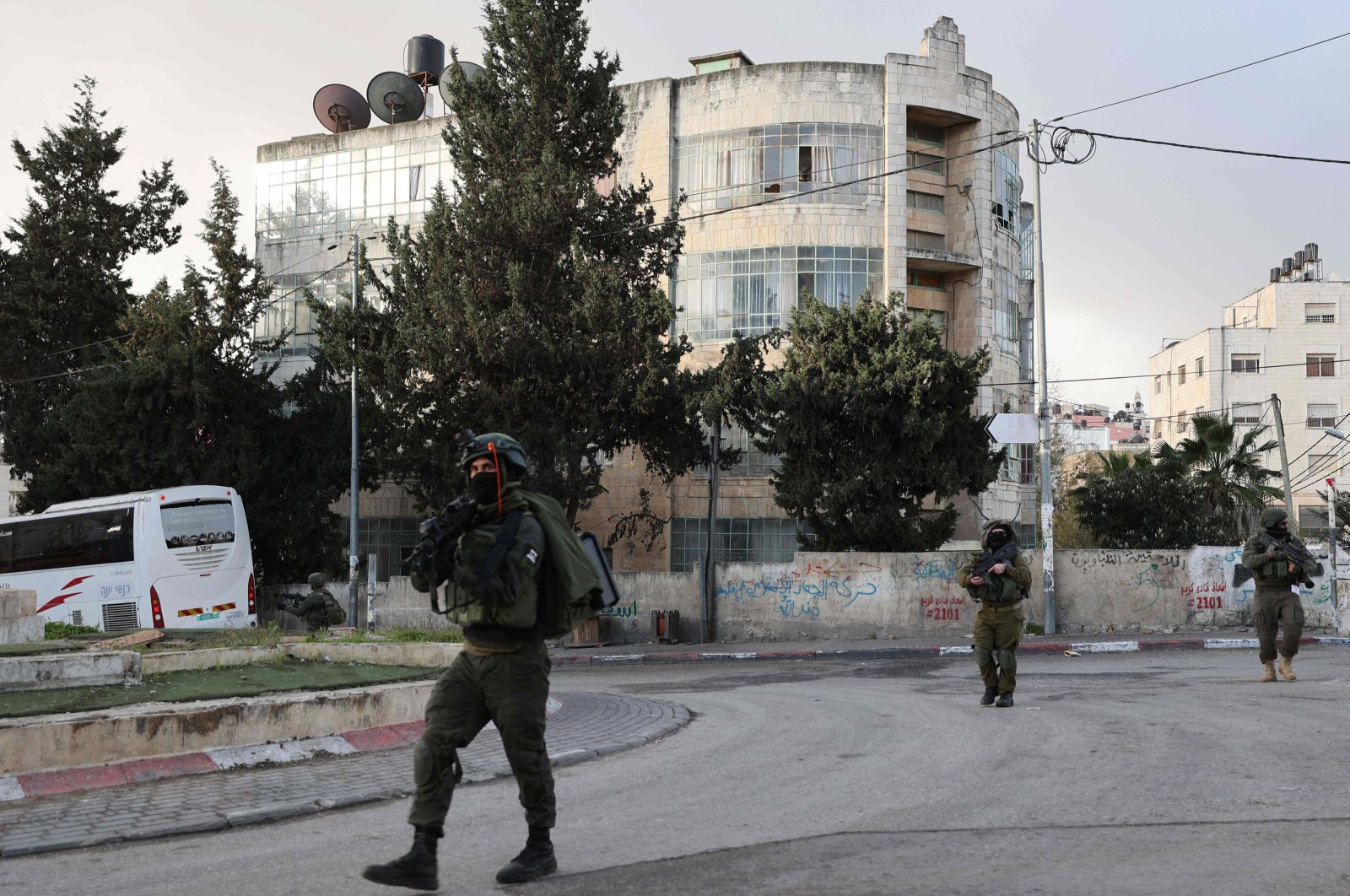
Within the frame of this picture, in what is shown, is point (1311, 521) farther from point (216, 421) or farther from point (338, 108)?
point (216, 421)

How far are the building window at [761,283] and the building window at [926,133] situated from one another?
4611 millimetres

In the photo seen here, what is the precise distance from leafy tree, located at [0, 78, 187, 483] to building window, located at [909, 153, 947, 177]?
24833mm

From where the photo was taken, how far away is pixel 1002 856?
505cm

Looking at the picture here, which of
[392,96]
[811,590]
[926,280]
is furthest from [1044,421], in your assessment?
[392,96]

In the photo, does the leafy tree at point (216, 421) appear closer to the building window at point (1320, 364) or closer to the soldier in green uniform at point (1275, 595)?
Answer: the soldier in green uniform at point (1275, 595)

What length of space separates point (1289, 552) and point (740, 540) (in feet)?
77.0

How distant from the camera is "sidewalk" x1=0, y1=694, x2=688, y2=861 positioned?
599 cm

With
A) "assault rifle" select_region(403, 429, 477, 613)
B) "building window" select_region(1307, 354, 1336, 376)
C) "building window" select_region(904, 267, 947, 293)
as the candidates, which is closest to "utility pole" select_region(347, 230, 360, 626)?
"building window" select_region(904, 267, 947, 293)

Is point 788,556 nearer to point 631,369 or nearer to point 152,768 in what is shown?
point 631,369

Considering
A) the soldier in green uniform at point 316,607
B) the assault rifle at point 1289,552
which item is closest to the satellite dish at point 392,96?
the soldier in green uniform at point 316,607

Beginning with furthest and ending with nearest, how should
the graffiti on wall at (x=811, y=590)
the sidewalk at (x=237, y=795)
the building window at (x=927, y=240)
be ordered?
the building window at (x=927, y=240), the graffiti on wall at (x=811, y=590), the sidewalk at (x=237, y=795)

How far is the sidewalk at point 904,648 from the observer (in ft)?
66.4

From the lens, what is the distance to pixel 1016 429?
76.3 ft

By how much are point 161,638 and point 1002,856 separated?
1158 centimetres
